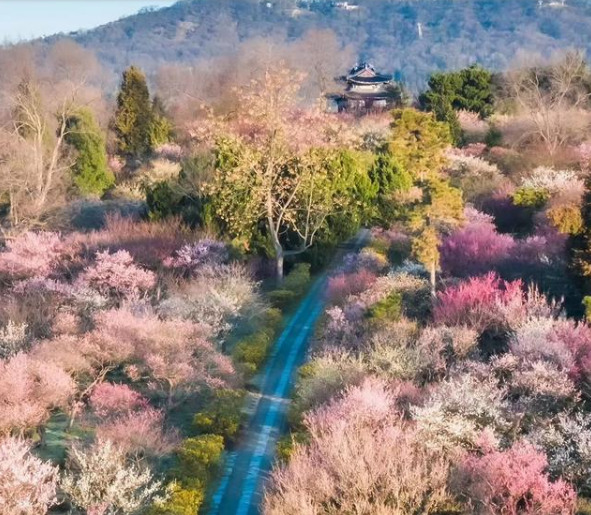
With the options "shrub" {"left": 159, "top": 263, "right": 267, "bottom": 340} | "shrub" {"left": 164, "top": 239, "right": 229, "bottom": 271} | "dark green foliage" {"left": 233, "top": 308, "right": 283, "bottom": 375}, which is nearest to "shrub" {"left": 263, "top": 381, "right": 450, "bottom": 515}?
"dark green foliage" {"left": 233, "top": 308, "right": 283, "bottom": 375}

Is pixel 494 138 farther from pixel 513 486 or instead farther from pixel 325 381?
pixel 513 486

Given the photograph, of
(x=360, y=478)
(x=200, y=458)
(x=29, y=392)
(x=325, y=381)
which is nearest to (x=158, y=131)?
(x=29, y=392)

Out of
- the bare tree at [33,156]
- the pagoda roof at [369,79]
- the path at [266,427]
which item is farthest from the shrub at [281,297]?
the pagoda roof at [369,79]

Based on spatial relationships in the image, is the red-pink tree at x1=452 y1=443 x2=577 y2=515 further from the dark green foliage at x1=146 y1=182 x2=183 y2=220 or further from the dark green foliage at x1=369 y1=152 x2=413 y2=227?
the dark green foliage at x1=146 y1=182 x2=183 y2=220

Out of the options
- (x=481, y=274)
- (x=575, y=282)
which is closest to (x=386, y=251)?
(x=481, y=274)

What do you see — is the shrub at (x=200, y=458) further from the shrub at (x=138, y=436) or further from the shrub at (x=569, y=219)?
the shrub at (x=569, y=219)

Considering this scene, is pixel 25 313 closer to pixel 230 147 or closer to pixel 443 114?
pixel 230 147
